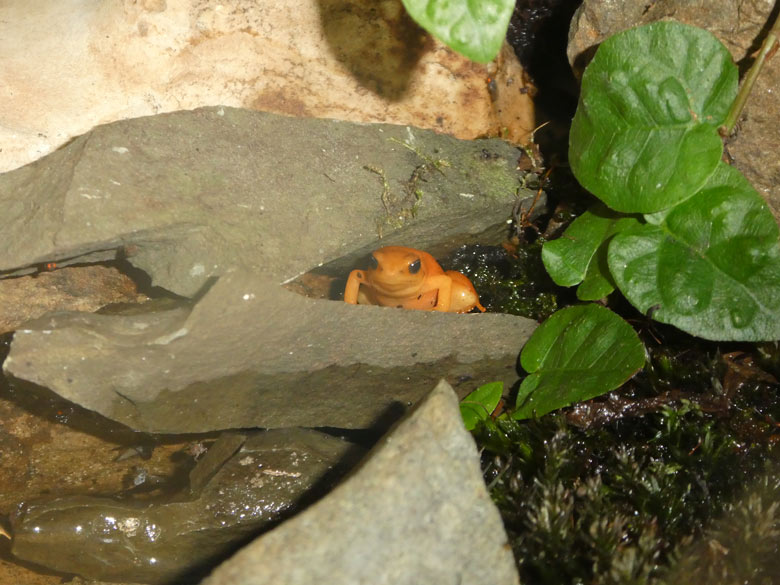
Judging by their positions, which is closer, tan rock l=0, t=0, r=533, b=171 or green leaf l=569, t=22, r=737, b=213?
green leaf l=569, t=22, r=737, b=213

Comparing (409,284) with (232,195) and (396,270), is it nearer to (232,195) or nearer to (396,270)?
(396,270)

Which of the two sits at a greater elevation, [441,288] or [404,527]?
[404,527]

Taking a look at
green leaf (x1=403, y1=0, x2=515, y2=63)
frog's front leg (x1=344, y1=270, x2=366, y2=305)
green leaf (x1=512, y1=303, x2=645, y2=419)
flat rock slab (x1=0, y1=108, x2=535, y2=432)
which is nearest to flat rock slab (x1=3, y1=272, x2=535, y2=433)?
flat rock slab (x1=0, y1=108, x2=535, y2=432)

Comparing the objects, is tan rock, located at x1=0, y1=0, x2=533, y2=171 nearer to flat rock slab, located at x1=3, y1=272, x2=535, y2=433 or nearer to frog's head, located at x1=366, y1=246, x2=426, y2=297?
frog's head, located at x1=366, y1=246, x2=426, y2=297

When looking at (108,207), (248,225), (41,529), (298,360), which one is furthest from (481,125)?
(41,529)

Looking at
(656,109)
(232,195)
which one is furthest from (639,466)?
(232,195)

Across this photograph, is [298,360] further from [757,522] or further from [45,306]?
[757,522]

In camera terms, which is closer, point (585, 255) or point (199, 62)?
point (585, 255)
